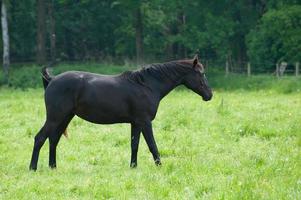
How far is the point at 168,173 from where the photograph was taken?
930cm

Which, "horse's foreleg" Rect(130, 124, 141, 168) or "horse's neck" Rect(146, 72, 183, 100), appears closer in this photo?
"horse's foreleg" Rect(130, 124, 141, 168)

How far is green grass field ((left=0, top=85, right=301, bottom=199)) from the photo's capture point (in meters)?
8.05

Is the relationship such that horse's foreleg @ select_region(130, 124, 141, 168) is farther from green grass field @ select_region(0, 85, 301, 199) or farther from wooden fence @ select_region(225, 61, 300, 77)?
wooden fence @ select_region(225, 61, 300, 77)

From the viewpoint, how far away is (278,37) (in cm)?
4216

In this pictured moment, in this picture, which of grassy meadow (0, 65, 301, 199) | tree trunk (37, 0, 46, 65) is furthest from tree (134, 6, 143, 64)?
grassy meadow (0, 65, 301, 199)

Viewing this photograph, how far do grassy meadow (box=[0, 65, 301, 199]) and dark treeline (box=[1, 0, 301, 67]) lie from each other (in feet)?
80.5

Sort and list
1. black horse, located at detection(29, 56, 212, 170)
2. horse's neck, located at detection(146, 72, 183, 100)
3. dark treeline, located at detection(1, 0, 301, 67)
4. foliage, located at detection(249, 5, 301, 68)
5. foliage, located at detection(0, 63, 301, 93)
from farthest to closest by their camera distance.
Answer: dark treeline, located at detection(1, 0, 301, 67), foliage, located at detection(249, 5, 301, 68), foliage, located at detection(0, 63, 301, 93), horse's neck, located at detection(146, 72, 183, 100), black horse, located at detection(29, 56, 212, 170)

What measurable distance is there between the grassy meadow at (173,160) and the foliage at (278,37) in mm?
22930

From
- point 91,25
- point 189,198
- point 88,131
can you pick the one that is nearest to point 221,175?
point 189,198

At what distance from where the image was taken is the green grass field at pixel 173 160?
8.05 metres

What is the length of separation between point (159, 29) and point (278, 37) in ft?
37.4

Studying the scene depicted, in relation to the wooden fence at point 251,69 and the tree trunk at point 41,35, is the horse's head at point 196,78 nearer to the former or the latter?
the wooden fence at point 251,69

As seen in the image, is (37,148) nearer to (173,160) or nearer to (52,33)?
(173,160)

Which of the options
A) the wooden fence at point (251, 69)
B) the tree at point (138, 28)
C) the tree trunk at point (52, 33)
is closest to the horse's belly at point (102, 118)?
the wooden fence at point (251, 69)
